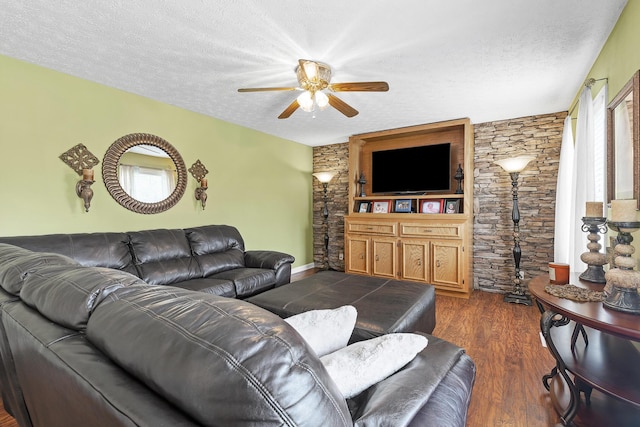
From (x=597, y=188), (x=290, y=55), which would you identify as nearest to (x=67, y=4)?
(x=290, y=55)

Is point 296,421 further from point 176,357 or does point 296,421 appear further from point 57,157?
point 57,157

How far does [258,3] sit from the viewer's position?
173cm

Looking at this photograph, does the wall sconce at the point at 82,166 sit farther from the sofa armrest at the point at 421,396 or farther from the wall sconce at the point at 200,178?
the sofa armrest at the point at 421,396

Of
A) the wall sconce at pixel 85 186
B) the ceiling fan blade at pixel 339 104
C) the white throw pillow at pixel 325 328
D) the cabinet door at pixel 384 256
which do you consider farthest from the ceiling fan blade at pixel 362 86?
the cabinet door at pixel 384 256

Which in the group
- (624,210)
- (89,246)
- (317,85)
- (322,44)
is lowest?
(89,246)

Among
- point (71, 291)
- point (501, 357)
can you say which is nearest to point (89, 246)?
point (71, 291)

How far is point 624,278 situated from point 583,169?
4.51 ft

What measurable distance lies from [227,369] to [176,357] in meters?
0.11

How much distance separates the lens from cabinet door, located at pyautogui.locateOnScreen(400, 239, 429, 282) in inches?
158

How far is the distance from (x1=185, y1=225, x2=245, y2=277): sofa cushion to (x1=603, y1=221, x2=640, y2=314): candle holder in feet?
9.78

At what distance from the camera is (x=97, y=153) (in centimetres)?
284

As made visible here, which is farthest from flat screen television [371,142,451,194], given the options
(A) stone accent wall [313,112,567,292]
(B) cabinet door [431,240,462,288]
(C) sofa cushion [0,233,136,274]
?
(C) sofa cushion [0,233,136,274]

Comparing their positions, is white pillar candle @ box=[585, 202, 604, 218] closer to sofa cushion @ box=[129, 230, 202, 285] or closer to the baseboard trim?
sofa cushion @ box=[129, 230, 202, 285]

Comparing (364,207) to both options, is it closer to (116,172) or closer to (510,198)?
(510,198)
